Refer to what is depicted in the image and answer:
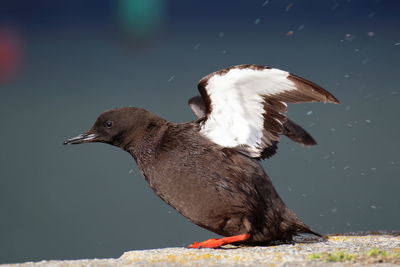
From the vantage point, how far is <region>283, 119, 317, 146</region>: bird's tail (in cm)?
838

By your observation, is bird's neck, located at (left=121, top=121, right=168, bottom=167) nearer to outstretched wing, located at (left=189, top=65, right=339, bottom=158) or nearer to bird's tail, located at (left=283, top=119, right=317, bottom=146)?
outstretched wing, located at (left=189, top=65, right=339, bottom=158)

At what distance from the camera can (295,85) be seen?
6.80 m

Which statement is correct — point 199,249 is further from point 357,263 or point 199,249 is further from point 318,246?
point 357,263

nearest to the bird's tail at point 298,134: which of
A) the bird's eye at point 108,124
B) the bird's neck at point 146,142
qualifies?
the bird's neck at point 146,142

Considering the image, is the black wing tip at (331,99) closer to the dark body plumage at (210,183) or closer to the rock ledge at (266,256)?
the dark body plumage at (210,183)

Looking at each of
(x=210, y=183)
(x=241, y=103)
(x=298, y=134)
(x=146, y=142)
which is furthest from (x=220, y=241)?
(x=298, y=134)

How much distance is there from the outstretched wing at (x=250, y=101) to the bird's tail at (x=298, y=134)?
140cm

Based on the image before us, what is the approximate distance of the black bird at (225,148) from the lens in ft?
21.6

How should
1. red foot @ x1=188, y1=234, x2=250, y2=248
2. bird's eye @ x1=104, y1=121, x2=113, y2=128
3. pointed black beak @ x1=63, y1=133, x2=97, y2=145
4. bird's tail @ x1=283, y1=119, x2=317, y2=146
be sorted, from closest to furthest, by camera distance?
red foot @ x1=188, y1=234, x2=250, y2=248 → bird's eye @ x1=104, y1=121, x2=113, y2=128 → pointed black beak @ x1=63, y1=133, x2=97, y2=145 → bird's tail @ x1=283, y1=119, x2=317, y2=146

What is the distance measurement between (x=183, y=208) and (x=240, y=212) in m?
0.61

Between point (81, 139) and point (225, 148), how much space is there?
5.68 feet

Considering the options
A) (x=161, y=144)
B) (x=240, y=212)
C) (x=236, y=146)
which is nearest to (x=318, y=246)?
(x=240, y=212)

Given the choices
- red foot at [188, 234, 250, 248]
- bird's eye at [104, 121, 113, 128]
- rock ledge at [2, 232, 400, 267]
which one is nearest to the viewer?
rock ledge at [2, 232, 400, 267]

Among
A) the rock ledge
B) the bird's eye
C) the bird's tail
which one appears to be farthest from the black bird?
the bird's tail
